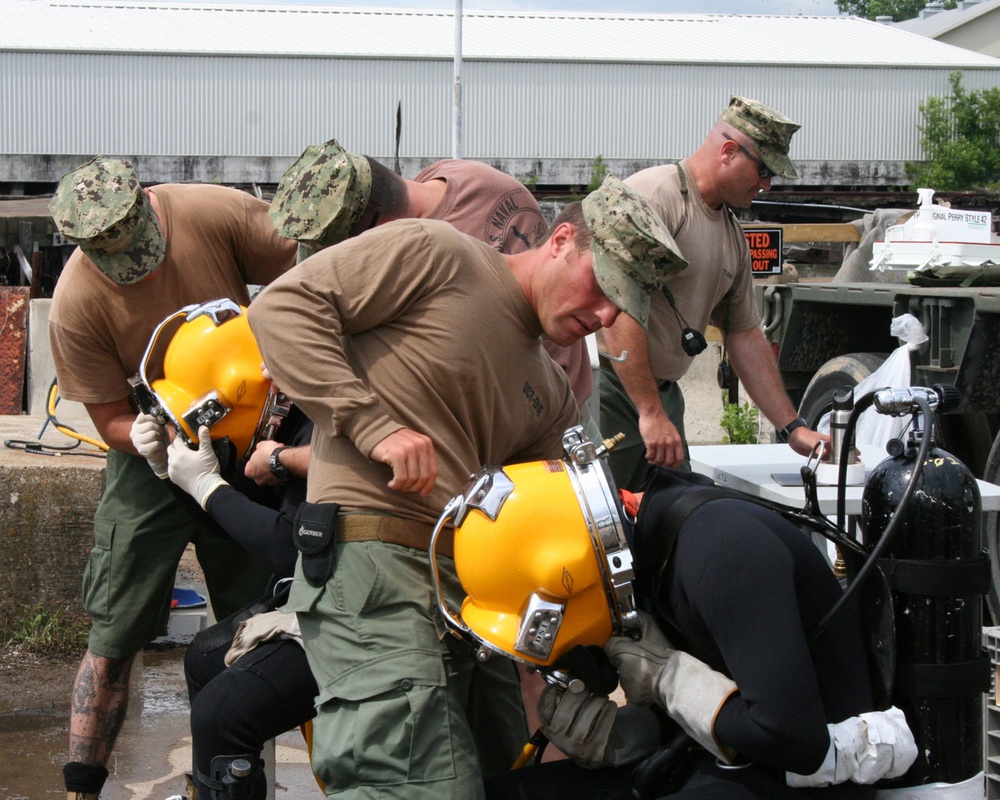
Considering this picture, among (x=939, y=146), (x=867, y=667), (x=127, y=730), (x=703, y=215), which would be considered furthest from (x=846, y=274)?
(x=939, y=146)

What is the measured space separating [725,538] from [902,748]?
1.76 ft

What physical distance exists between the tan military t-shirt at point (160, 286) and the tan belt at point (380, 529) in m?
1.26

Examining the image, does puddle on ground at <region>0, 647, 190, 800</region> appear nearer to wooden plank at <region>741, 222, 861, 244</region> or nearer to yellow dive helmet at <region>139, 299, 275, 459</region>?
yellow dive helmet at <region>139, 299, 275, 459</region>

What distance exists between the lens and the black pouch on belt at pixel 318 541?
2648 millimetres

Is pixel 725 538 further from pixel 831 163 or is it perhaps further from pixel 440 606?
pixel 831 163

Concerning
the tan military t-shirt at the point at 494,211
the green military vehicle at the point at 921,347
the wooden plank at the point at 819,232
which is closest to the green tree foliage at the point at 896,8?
the wooden plank at the point at 819,232

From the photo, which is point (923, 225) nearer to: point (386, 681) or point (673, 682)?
point (673, 682)

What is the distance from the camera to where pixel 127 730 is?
4.64 m

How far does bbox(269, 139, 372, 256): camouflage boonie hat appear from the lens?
334 centimetres

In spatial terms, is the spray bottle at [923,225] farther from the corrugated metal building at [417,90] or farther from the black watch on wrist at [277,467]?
the corrugated metal building at [417,90]

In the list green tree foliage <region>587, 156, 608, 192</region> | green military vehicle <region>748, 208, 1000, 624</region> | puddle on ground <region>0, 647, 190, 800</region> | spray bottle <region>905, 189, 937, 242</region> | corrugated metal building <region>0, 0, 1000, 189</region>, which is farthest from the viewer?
corrugated metal building <region>0, 0, 1000, 189</region>

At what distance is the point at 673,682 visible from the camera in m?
2.43

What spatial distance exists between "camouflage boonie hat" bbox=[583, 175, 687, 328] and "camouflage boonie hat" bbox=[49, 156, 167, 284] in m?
1.42

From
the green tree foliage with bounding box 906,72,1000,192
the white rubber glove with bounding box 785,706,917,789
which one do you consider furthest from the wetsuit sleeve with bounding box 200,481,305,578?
the green tree foliage with bounding box 906,72,1000,192
